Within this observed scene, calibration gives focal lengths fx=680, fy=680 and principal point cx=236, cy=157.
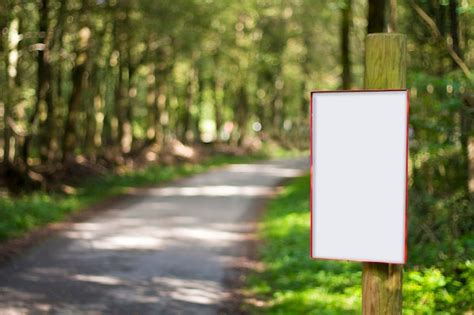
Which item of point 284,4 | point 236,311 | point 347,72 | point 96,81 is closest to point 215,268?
point 236,311

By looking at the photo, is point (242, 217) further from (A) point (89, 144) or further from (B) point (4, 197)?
(A) point (89, 144)

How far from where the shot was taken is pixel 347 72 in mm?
19625

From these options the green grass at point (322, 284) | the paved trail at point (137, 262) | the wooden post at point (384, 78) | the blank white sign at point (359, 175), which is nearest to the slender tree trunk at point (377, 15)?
the green grass at point (322, 284)

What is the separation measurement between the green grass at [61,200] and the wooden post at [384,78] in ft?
35.6

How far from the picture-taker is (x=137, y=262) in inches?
452

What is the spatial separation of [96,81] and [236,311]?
2210 cm

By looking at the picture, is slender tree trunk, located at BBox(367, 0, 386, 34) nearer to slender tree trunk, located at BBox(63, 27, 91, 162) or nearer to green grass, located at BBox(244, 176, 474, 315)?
green grass, located at BBox(244, 176, 474, 315)

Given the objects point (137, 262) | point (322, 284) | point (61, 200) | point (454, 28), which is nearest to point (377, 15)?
point (454, 28)

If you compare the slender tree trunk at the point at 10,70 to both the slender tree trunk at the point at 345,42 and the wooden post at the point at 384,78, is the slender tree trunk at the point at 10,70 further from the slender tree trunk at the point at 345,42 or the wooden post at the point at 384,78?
the wooden post at the point at 384,78

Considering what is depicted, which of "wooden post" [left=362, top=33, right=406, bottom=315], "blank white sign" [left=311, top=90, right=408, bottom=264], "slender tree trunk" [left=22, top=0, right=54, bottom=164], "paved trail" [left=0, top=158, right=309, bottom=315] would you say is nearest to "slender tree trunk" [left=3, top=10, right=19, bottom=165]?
"slender tree trunk" [left=22, top=0, right=54, bottom=164]

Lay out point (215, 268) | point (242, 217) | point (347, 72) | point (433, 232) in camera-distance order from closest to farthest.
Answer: point (433, 232), point (215, 268), point (242, 217), point (347, 72)

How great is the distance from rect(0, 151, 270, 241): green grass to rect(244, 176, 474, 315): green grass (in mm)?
4989

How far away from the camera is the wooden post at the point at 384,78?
316 cm

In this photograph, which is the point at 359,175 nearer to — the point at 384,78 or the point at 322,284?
the point at 384,78
